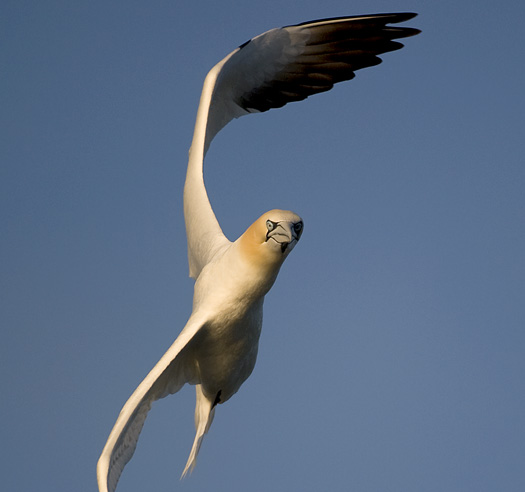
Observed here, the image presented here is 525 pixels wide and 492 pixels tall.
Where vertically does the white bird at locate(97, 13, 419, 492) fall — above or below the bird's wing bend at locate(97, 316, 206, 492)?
above

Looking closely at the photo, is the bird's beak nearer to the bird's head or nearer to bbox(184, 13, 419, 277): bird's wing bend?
the bird's head

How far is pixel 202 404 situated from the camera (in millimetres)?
8695

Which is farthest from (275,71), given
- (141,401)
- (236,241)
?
(141,401)

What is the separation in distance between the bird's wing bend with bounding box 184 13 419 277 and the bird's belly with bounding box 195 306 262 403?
4.04 feet

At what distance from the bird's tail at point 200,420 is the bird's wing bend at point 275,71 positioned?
1272mm

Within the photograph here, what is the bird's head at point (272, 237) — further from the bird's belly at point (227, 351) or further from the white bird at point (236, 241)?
the bird's belly at point (227, 351)

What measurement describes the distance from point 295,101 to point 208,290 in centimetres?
319

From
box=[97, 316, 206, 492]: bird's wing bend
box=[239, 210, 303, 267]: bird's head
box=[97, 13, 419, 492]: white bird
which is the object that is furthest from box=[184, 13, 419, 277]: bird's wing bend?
box=[239, 210, 303, 267]: bird's head

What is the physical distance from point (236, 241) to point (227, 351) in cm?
94

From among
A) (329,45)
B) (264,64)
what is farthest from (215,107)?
(329,45)

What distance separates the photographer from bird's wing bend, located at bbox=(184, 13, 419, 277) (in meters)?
9.34

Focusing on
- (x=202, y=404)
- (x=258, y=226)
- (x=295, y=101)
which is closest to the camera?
(x=258, y=226)

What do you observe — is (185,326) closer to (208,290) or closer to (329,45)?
(208,290)

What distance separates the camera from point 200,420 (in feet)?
28.7
